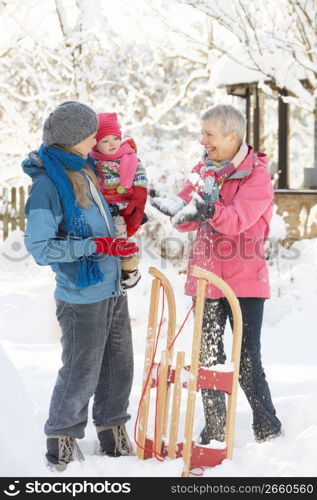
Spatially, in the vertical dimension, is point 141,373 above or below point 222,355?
below

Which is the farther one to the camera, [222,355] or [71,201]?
[222,355]

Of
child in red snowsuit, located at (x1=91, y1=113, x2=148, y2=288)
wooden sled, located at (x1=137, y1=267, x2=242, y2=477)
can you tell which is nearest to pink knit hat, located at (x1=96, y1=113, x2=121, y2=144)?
child in red snowsuit, located at (x1=91, y1=113, x2=148, y2=288)

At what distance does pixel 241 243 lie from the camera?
10.9 ft

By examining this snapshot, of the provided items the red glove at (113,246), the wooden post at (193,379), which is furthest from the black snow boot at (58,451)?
the red glove at (113,246)

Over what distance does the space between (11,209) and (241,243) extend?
10079mm

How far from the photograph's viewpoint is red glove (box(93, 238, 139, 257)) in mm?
3057

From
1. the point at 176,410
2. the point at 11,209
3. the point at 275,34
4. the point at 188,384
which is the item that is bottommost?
the point at 176,410

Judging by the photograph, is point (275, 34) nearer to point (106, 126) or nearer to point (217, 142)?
point (217, 142)

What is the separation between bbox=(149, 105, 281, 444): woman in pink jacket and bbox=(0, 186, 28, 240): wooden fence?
971 centimetres

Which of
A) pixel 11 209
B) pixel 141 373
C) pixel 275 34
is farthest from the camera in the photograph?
pixel 11 209

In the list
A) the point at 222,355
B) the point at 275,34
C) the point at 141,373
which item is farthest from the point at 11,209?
A: the point at 222,355

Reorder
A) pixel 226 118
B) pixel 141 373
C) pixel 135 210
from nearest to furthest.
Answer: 1. pixel 226 118
2. pixel 135 210
3. pixel 141 373

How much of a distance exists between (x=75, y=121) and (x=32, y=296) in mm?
5304

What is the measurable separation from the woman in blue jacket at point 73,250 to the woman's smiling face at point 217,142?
0.54 m
